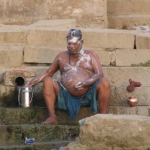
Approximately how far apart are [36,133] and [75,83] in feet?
3.56

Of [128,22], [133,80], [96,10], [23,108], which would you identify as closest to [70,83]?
[23,108]

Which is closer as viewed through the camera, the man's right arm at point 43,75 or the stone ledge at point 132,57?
the man's right arm at point 43,75

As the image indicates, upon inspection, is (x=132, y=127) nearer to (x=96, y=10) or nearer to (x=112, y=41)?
(x=112, y=41)

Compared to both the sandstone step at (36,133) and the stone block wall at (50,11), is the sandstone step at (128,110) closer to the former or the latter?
the sandstone step at (36,133)

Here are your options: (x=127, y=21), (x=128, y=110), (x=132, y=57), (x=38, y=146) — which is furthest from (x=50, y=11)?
(x=38, y=146)

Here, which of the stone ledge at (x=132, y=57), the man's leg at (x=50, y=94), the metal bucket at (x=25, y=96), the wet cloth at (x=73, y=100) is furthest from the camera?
the stone ledge at (x=132, y=57)

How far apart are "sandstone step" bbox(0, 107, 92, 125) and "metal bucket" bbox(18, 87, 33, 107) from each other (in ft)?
0.97

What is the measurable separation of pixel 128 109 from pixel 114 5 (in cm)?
655

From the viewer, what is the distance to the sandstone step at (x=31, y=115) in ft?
23.5

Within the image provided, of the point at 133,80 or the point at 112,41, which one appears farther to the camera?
the point at 112,41

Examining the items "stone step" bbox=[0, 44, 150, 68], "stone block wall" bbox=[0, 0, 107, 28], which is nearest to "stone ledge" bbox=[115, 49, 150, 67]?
"stone step" bbox=[0, 44, 150, 68]

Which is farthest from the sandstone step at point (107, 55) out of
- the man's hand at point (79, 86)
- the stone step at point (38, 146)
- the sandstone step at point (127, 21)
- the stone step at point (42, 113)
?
the sandstone step at point (127, 21)

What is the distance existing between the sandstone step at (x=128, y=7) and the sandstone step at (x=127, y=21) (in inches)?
7.9

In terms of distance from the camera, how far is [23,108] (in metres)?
7.35
